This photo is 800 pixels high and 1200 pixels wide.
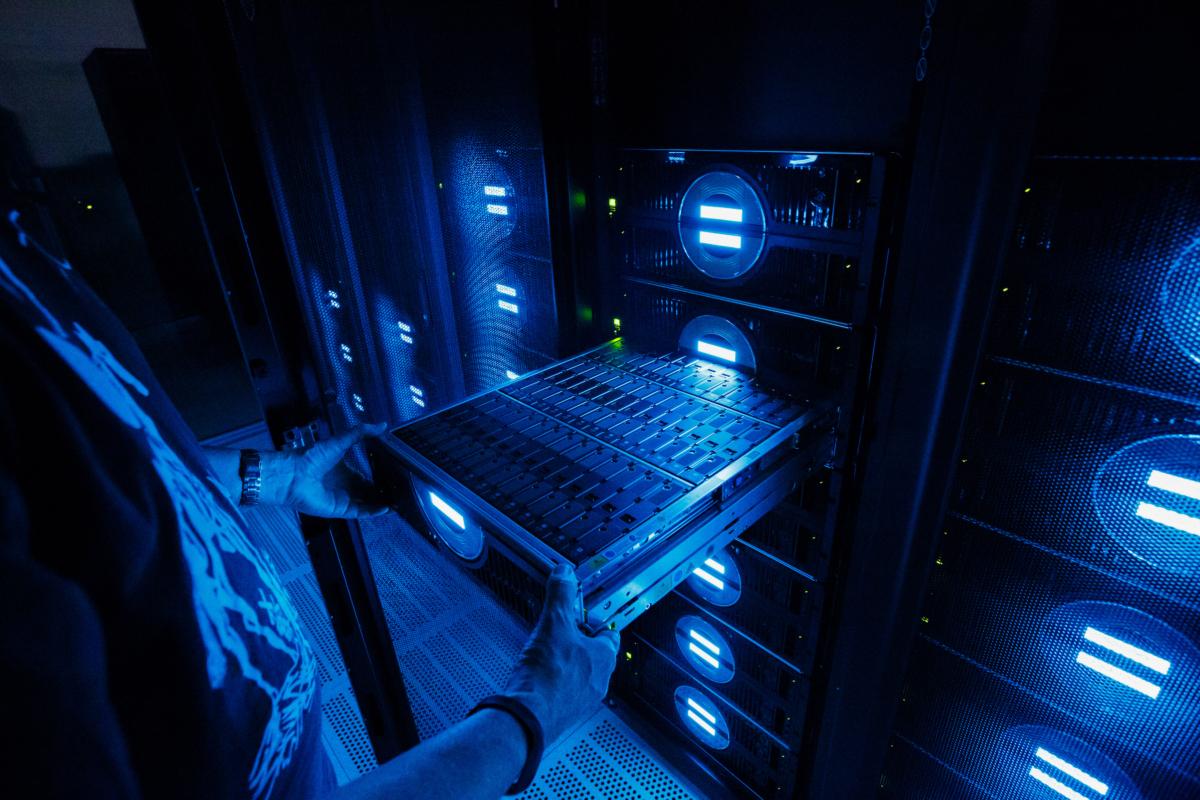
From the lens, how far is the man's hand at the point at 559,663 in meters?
0.94

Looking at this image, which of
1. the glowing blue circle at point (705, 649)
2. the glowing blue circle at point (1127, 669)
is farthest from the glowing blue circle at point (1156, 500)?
the glowing blue circle at point (705, 649)

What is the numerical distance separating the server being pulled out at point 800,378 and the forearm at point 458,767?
0.21 meters

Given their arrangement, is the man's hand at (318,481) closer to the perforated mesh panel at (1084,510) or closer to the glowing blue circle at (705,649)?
the glowing blue circle at (705,649)

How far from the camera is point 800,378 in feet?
4.75

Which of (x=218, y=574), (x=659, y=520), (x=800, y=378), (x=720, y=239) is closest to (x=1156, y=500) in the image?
(x=800, y=378)

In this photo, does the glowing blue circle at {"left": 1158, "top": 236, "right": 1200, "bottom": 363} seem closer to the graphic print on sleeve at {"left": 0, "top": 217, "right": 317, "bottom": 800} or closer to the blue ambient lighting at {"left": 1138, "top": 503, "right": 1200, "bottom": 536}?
the blue ambient lighting at {"left": 1138, "top": 503, "right": 1200, "bottom": 536}

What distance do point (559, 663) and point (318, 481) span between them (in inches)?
32.4

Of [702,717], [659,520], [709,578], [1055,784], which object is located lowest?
[702,717]

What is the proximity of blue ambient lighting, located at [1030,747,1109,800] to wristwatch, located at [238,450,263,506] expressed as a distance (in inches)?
77.1

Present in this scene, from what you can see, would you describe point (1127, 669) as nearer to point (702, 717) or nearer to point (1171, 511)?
point (1171, 511)

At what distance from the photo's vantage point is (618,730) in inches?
90.0

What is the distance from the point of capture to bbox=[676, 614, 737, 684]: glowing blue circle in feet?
6.18

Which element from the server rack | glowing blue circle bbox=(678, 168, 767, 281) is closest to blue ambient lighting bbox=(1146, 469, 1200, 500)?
the server rack

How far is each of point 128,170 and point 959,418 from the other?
17.0 ft
